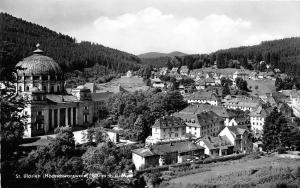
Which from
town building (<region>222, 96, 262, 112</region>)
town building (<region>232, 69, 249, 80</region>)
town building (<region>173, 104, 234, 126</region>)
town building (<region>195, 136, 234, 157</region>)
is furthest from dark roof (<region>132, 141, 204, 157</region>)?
town building (<region>232, 69, 249, 80</region>)

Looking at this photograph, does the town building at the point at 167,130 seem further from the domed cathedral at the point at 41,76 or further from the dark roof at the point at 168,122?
the domed cathedral at the point at 41,76

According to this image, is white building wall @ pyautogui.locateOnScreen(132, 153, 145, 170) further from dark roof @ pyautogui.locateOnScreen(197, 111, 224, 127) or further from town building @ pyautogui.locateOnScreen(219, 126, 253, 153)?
dark roof @ pyautogui.locateOnScreen(197, 111, 224, 127)

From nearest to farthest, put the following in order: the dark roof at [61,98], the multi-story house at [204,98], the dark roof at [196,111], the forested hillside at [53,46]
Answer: the dark roof at [61,98] → the dark roof at [196,111] → the multi-story house at [204,98] → the forested hillside at [53,46]

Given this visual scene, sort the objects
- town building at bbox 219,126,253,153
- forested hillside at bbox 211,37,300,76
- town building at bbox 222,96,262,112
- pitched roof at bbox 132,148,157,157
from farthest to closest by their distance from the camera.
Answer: forested hillside at bbox 211,37,300,76, town building at bbox 222,96,262,112, town building at bbox 219,126,253,153, pitched roof at bbox 132,148,157,157

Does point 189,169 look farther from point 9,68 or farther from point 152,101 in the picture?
point 9,68

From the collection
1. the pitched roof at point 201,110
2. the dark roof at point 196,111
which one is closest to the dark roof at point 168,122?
the dark roof at point 196,111

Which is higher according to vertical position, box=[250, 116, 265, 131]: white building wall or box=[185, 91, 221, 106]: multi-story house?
box=[185, 91, 221, 106]: multi-story house
